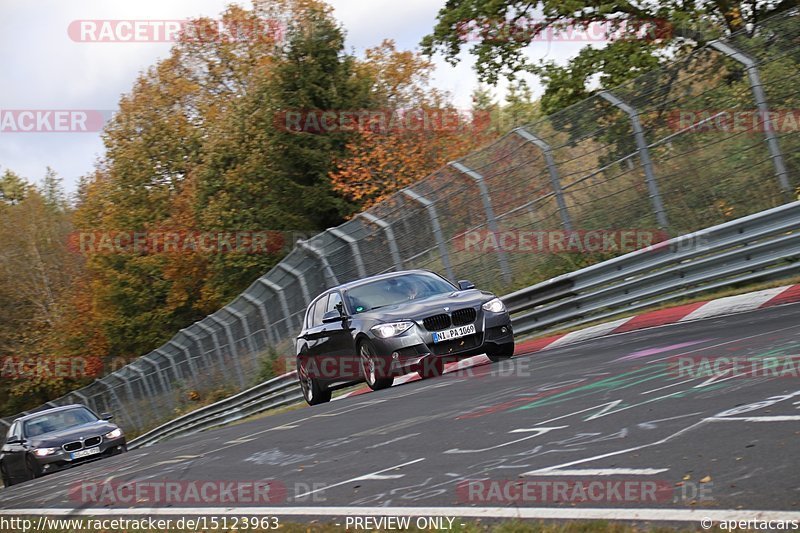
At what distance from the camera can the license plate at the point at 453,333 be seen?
1409cm

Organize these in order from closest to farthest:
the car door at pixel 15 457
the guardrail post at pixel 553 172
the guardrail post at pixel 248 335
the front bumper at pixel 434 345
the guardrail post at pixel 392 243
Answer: the front bumper at pixel 434 345 → the guardrail post at pixel 553 172 → the car door at pixel 15 457 → the guardrail post at pixel 392 243 → the guardrail post at pixel 248 335

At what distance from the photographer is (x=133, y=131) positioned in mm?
63562

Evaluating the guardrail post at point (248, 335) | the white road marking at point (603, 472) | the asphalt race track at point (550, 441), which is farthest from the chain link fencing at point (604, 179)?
the white road marking at point (603, 472)

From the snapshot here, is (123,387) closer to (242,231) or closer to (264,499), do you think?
(242,231)

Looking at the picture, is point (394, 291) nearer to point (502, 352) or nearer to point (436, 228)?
point (502, 352)

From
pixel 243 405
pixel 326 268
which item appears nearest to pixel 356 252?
pixel 326 268

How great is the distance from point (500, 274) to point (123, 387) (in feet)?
82.1

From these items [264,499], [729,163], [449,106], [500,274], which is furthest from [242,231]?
[264,499]

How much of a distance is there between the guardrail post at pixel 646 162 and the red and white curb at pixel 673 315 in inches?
63.5

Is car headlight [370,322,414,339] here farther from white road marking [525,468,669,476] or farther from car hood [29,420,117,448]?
car hood [29,420,117,448]

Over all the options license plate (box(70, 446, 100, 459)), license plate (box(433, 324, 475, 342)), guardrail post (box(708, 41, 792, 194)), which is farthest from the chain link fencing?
license plate (box(70, 446, 100, 459))

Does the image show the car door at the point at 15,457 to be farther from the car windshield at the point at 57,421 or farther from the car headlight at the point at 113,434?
the car headlight at the point at 113,434

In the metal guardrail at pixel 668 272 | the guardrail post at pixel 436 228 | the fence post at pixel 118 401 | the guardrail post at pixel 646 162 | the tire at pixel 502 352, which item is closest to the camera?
the metal guardrail at pixel 668 272

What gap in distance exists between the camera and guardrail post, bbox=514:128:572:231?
17969 mm
